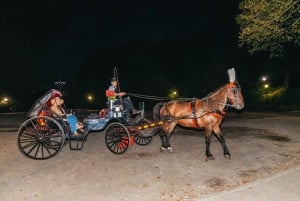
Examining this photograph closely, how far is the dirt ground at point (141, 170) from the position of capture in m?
6.96

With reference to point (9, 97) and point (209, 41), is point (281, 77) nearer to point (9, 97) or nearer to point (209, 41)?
point (209, 41)

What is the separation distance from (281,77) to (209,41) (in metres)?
21.2

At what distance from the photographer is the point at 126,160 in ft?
32.0

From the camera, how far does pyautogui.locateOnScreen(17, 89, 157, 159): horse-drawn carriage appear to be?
988cm

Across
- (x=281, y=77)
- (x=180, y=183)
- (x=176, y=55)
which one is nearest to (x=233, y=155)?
(x=180, y=183)

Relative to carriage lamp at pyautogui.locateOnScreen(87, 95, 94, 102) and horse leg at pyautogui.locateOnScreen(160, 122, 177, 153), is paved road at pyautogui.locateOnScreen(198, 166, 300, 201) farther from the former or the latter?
carriage lamp at pyautogui.locateOnScreen(87, 95, 94, 102)

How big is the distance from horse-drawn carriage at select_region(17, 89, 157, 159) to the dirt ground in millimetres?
459

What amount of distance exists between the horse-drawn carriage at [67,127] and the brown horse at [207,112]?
100cm

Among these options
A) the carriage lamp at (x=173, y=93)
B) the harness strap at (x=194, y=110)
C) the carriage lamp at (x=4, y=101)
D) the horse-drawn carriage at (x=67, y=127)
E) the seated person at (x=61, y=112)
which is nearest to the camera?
the horse-drawn carriage at (x=67, y=127)

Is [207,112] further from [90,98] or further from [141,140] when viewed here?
[90,98]

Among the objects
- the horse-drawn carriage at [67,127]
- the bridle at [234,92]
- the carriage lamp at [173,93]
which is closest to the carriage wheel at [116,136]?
the horse-drawn carriage at [67,127]

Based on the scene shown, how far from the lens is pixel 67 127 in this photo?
1030cm

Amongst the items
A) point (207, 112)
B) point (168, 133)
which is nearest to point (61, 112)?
point (168, 133)

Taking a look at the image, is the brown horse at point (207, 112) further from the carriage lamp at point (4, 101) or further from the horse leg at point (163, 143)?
the carriage lamp at point (4, 101)
